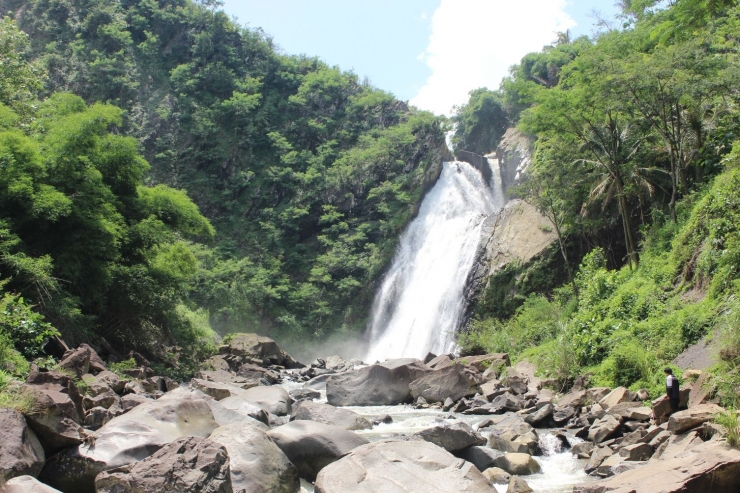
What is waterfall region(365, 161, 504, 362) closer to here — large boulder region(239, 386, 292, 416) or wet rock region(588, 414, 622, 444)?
large boulder region(239, 386, 292, 416)

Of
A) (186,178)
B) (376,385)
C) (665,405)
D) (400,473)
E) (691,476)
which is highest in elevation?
(186,178)

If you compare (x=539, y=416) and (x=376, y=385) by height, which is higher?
(x=539, y=416)

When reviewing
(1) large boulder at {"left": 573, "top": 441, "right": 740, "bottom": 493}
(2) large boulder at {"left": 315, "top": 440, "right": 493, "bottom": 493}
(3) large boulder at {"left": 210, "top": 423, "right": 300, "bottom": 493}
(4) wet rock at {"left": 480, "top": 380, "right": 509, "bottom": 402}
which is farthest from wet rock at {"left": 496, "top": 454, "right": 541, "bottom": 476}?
(4) wet rock at {"left": 480, "top": 380, "right": 509, "bottom": 402}

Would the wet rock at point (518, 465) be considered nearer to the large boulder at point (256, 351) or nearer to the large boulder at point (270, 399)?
the large boulder at point (270, 399)

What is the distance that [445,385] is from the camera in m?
16.2

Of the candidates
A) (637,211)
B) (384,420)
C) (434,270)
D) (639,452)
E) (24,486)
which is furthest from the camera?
(434,270)

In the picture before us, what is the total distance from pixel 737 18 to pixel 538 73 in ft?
92.5

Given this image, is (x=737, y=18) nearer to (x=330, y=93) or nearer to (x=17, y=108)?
(x=17, y=108)

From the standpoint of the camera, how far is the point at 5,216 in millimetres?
15281

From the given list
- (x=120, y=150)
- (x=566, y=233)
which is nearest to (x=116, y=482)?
(x=120, y=150)

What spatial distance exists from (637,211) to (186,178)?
3535cm

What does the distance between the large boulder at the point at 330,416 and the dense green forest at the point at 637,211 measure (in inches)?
244

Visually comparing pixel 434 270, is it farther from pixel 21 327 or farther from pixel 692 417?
pixel 692 417

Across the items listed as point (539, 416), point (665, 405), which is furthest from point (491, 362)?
point (665, 405)
